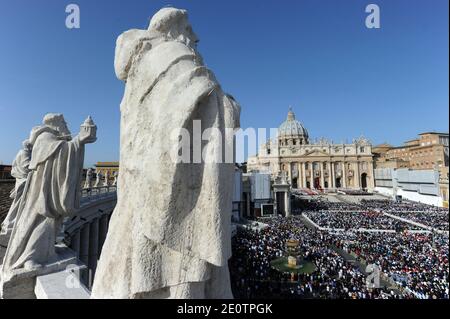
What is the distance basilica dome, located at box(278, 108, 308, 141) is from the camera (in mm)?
97875

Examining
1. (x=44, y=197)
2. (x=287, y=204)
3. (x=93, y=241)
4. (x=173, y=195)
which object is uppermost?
(x=173, y=195)

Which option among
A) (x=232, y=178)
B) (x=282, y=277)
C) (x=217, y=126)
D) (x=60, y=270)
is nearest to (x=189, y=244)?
(x=232, y=178)

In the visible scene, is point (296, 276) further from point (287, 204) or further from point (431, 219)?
point (287, 204)

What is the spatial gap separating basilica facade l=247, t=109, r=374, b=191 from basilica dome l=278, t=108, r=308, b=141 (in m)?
17.9

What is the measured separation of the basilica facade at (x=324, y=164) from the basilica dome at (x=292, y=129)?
17.9 m

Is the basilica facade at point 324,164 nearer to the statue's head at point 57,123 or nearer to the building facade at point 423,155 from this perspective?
the building facade at point 423,155

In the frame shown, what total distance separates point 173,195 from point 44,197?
2.60 meters

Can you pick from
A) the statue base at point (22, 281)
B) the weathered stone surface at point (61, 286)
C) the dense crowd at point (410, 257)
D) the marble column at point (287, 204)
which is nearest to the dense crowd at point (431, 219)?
the dense crowd at point (410, 257)

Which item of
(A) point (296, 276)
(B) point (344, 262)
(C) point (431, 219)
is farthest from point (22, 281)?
(C) point (431, 219)

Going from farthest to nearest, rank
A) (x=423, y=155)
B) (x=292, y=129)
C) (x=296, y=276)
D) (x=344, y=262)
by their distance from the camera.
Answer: (x=292, y=129)
(x=423, y=155)
(x=344, y=262)
(x=296, y=276)

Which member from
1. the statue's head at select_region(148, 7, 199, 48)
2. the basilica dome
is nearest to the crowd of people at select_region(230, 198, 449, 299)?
the statue's head at select_region(148, 7, 199, 48)

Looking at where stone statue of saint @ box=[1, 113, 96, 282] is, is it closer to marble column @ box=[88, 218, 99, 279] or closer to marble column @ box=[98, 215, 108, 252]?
marble column @ box=[88, 218, 99, 279]

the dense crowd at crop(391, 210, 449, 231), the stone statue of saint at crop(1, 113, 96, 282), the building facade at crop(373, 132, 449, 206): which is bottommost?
the dense crowd at crop(391, 210, 449, 231)

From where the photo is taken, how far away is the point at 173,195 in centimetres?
174
